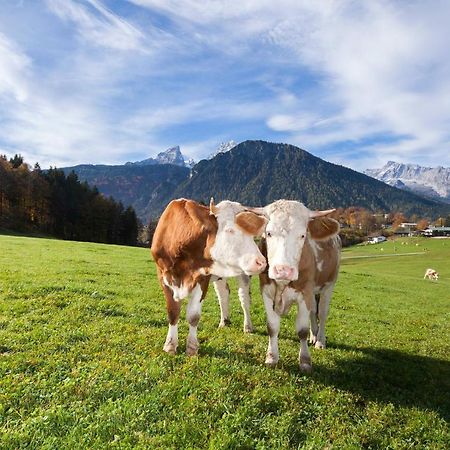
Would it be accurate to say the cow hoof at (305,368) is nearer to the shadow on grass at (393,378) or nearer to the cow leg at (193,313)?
the shadow on grass at (393,378)

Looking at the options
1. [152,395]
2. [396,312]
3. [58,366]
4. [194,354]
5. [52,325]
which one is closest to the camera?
[152,395]

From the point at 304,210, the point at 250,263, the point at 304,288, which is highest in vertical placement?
the point at 304,210

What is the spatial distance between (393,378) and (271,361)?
2536mm

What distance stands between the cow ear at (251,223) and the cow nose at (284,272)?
0.99 m

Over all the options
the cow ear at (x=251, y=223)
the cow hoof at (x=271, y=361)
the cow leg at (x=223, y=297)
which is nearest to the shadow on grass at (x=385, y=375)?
the cow hoof at (x=271, y=361)

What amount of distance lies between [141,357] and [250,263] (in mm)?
2848

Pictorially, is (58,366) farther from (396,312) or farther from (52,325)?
(396,312)

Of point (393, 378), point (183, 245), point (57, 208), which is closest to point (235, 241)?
point (183, 245)

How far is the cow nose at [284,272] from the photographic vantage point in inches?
260

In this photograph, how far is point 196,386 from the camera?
6586 millimetres

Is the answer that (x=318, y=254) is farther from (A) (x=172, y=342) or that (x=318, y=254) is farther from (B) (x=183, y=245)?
(A) (x=172, y=342)

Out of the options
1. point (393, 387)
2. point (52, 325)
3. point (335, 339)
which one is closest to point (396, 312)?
point (335, 339)

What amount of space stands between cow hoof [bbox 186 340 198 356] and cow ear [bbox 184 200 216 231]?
2.39 meters

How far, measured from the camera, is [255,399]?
625 centimetres
